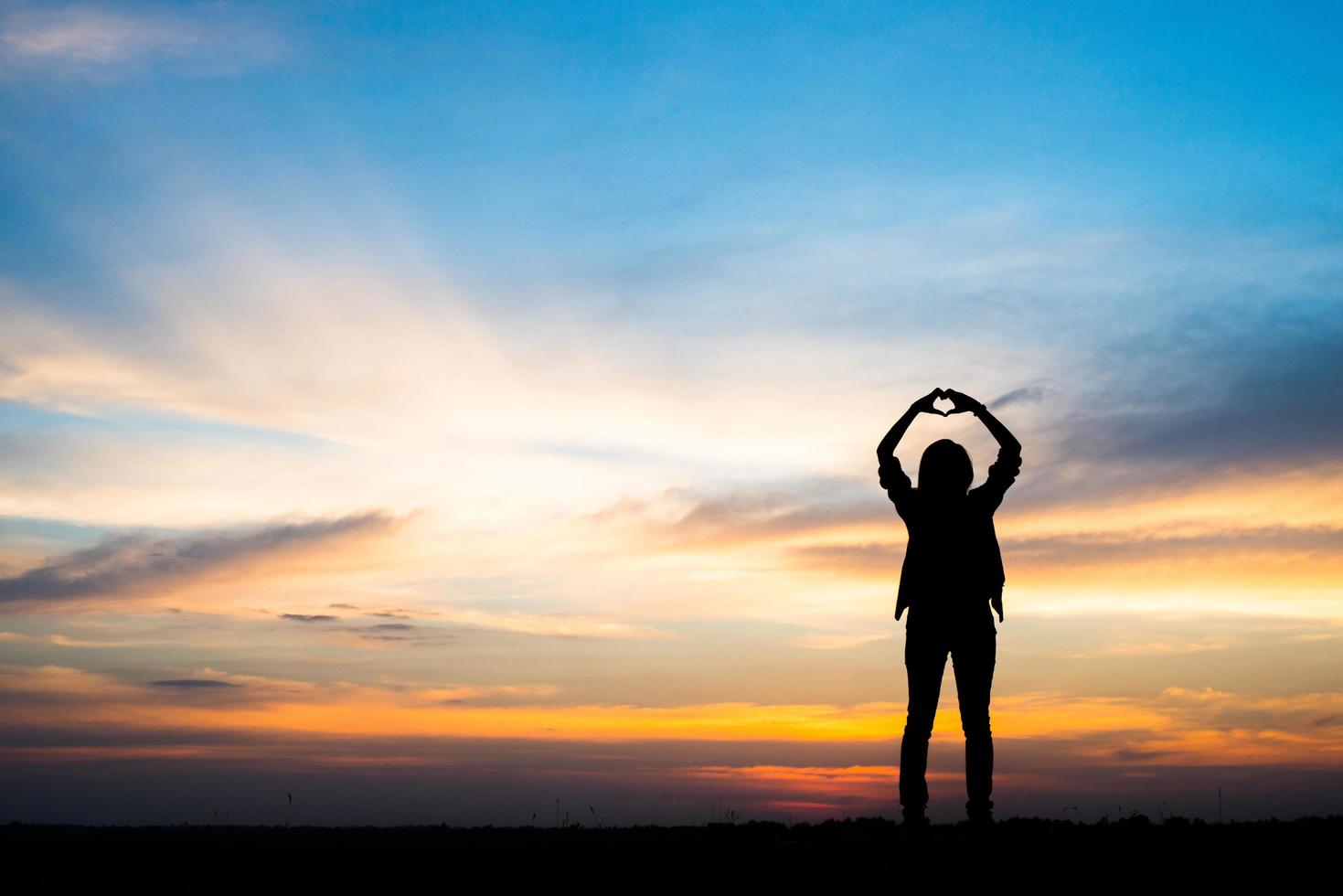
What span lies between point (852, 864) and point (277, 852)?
5322 millimetres

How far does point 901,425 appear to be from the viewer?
30.9 feet

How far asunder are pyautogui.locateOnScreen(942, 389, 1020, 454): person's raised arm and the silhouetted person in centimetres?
1

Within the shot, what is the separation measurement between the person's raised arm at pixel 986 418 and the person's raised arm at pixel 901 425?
13 cm

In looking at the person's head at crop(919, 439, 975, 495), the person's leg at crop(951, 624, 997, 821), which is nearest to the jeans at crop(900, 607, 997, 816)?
the person's leg at crop(951, 624, 997, 821)

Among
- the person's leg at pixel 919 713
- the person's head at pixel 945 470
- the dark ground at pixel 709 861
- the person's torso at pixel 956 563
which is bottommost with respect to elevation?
the dark ground at pixel 709 861

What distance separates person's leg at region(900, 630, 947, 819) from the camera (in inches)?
358

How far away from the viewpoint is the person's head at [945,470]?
9.07 meters

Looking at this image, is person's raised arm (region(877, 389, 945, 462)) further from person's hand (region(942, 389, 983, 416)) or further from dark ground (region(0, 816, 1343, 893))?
dark ground (region(0, 816, 1343, 893))

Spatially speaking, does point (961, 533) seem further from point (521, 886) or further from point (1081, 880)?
point (521, 886)

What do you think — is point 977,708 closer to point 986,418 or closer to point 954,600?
point 954,600

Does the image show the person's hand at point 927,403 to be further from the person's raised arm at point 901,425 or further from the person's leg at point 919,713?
the person's leg at point 919,713

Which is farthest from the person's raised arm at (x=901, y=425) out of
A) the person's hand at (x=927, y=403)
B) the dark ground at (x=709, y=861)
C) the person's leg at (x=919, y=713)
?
the dark ground at (x=709, y=861)

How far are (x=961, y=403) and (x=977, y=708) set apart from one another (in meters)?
2.32

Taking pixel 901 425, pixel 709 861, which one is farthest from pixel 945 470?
pixel 709 861
